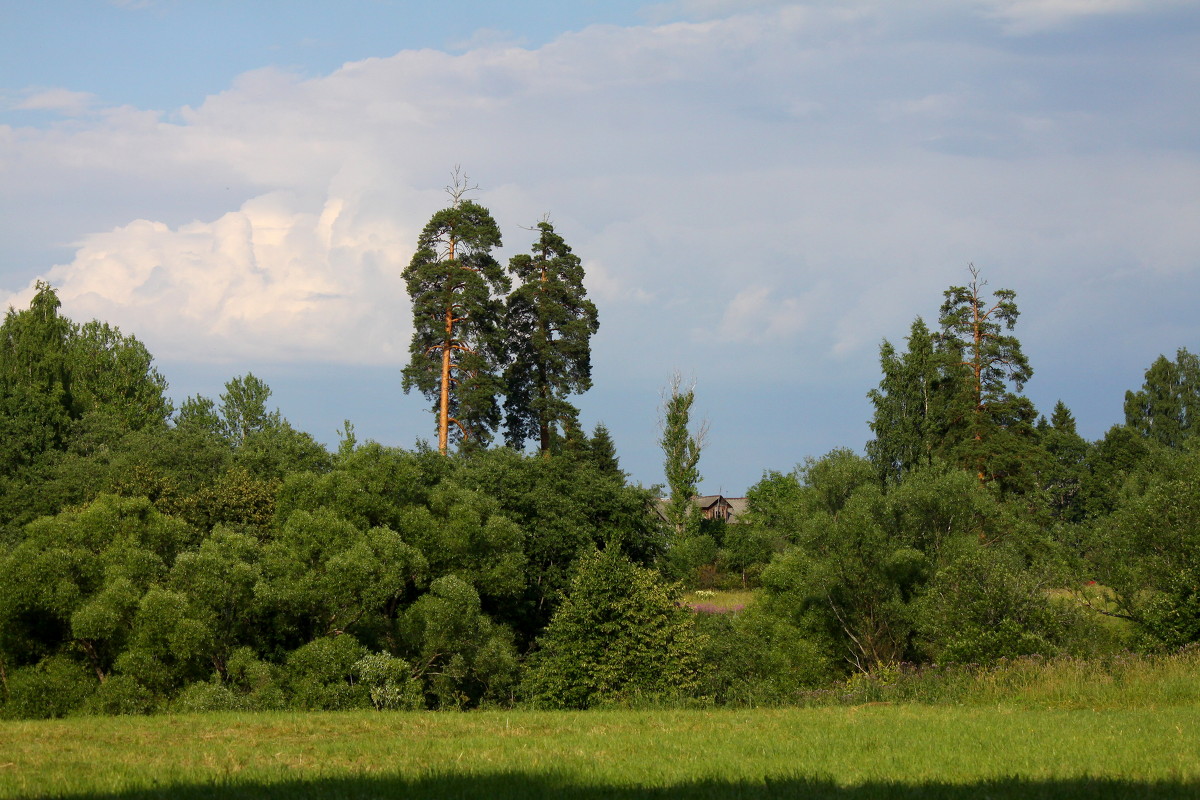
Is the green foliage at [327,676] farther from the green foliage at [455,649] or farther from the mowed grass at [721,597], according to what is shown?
the mowed grass at [721,597]

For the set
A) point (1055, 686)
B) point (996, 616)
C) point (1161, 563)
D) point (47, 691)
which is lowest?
point (47, 691)

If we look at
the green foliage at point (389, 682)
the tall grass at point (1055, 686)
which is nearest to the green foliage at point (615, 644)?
the green foliage at point (389, 682)

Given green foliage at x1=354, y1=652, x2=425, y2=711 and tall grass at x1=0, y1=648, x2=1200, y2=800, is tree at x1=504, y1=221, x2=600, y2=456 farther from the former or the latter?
tall grass at x1=0, y1=648, x2=1200, y2=800

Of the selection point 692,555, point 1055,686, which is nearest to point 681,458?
point 692,555

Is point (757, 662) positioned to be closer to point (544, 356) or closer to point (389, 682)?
point (389, 682)

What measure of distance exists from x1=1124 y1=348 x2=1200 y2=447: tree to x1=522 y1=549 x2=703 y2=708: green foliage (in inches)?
3187

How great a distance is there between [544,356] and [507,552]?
78.7 ft

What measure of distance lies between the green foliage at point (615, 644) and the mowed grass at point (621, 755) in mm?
10946

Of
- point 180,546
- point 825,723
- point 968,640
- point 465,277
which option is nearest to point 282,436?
point 465,277

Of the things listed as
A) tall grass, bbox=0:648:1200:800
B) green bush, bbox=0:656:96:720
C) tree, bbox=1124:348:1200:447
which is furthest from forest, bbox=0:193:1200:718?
tree, bbox=1124:348:1200:447

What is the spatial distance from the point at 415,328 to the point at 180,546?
24209 millimetres

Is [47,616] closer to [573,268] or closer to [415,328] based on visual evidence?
[415,328]

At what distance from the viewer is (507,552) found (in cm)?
3766

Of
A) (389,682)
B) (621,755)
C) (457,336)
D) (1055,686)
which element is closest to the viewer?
(621,755)
